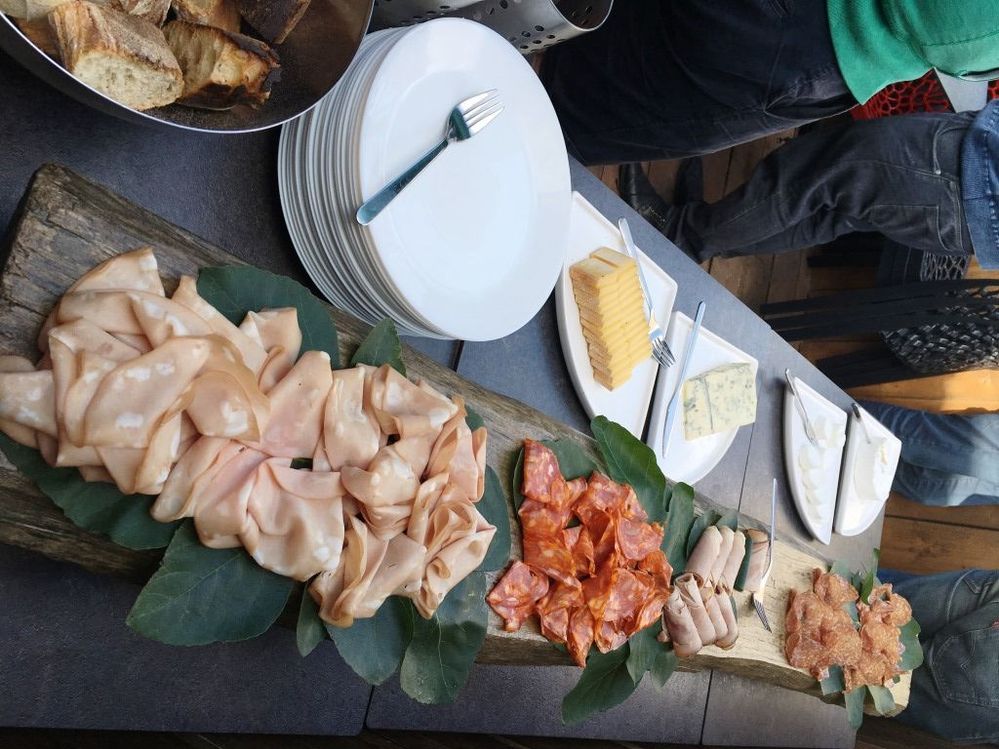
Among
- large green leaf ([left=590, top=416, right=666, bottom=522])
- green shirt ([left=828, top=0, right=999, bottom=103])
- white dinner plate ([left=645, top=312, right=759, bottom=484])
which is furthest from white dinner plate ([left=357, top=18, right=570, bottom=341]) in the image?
green shirt ([left=828, top=0, right=999, bottom=103])

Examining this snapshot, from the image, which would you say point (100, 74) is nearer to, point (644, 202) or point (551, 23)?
point (551, 23)

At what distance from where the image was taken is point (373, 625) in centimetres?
72

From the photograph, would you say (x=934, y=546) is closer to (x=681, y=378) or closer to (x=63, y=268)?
(x=681, y=378)

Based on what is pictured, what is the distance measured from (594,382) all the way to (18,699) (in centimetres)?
83

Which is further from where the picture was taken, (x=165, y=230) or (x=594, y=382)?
(x=594, y=382)

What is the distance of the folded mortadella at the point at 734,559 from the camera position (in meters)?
1.34

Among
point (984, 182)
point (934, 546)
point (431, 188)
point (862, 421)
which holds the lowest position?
point (934, 546)

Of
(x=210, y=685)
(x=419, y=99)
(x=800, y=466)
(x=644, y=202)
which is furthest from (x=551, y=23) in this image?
(x=644, y=202)

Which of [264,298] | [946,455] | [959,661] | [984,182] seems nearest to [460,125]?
[264,298]

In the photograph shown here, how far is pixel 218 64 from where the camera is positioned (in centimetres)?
59

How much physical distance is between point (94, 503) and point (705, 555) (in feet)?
3.00

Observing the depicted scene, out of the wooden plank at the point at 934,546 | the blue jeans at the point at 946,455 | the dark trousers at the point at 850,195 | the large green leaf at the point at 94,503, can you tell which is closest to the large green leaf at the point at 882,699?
the dark trousers at the point at 850,195

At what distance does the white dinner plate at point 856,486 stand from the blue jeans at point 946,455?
86 centimetres

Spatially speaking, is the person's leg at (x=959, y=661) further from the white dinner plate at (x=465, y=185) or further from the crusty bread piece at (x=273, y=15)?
the crusty bread piece at (x=273, y=15)
